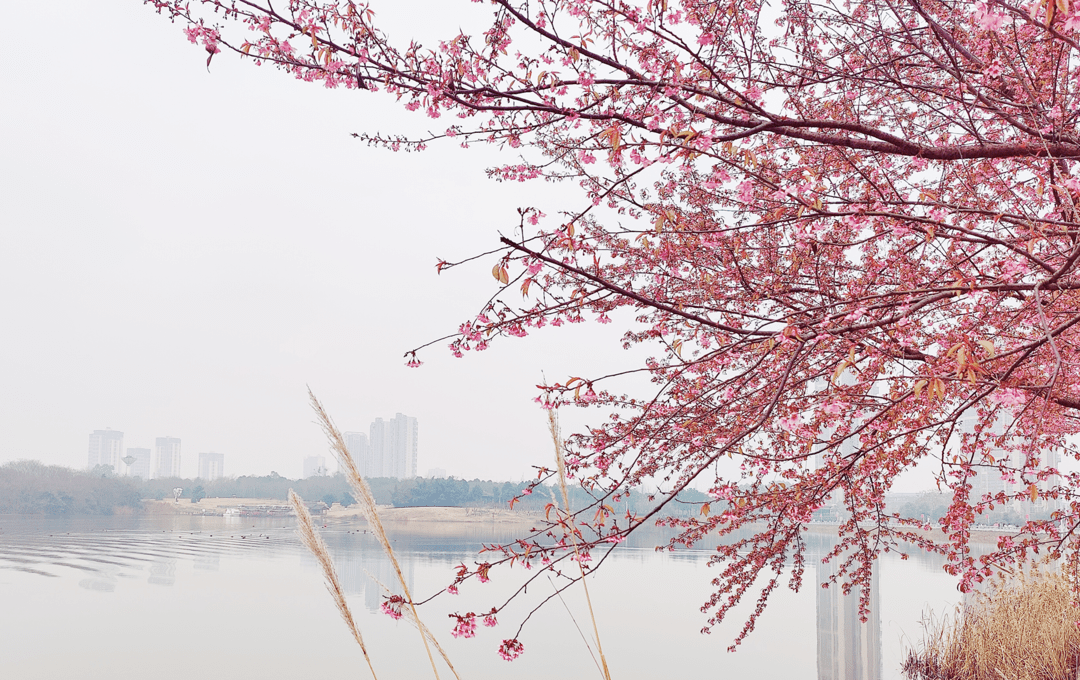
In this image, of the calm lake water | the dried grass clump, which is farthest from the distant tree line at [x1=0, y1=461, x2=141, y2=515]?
the dried grass clump

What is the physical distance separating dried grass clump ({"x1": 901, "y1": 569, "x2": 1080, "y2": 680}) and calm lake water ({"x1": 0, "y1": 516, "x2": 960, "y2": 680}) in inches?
14.3

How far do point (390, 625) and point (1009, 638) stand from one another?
6675mm

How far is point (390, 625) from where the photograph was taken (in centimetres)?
865

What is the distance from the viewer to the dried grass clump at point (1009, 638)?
13.9ft

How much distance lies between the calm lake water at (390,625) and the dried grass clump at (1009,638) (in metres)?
0.36

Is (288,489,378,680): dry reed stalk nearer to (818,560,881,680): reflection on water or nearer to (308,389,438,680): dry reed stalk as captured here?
(308,389,438,680): dry reed stalk

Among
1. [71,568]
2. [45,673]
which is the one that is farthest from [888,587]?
[71,568]

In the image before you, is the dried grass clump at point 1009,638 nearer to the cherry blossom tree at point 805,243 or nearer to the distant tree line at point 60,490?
the cherry blossom tree at point 805,243

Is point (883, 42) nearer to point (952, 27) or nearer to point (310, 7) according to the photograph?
point (952, 27)

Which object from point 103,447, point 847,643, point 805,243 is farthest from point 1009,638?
point 103,447

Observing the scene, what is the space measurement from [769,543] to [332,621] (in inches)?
307

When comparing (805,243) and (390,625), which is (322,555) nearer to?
(805,243)

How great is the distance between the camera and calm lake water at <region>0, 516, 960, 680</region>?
21.6 ft

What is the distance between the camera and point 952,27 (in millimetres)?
2764
